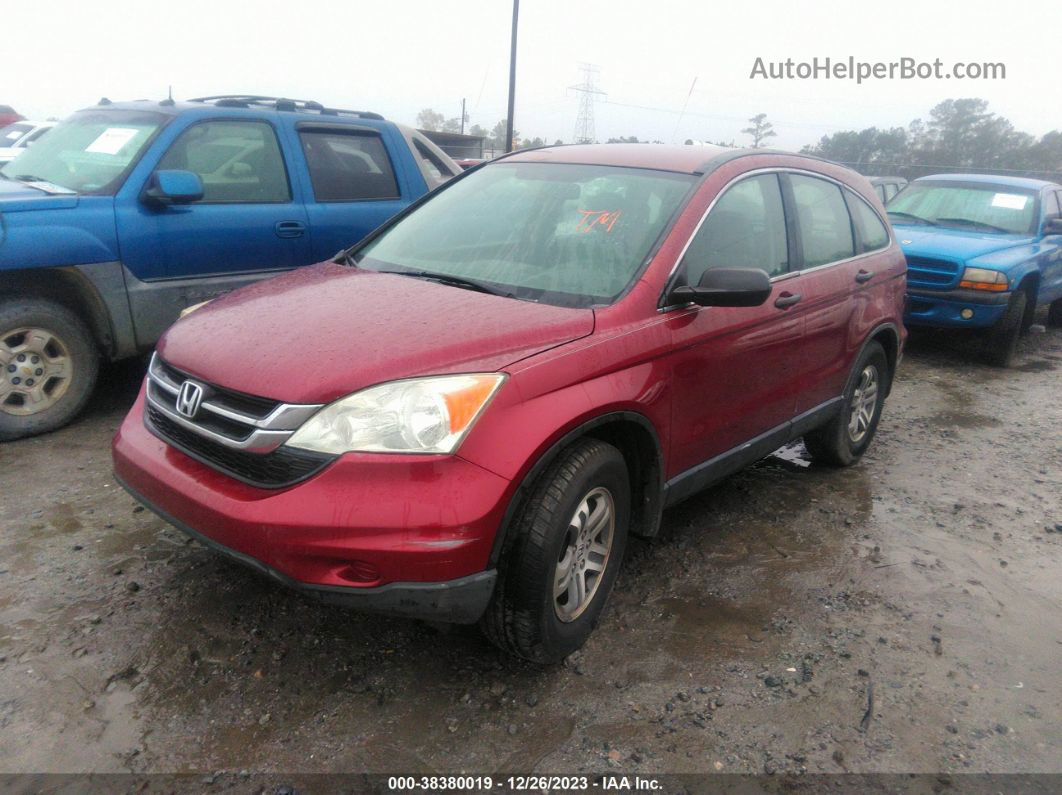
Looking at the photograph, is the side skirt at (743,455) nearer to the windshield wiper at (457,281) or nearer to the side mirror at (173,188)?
the windshield wiper at (457,281)

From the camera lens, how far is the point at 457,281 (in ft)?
10.3

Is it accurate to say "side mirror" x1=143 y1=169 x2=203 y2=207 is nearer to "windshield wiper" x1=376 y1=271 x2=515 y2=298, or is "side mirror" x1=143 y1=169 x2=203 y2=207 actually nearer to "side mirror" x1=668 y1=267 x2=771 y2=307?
"windshield wiper" x1=376 y1=271 x2=515 y2=298

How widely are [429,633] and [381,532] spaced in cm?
88

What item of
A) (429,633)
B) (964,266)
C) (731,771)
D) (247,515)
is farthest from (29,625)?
(964,266)

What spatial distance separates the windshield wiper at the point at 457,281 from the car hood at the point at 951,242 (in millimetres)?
5653

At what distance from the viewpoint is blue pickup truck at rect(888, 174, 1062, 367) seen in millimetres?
7246

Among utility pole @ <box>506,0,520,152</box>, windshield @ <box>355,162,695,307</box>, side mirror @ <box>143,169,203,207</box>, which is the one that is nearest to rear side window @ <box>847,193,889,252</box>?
windshield @ <box>355,162,695,307</box>

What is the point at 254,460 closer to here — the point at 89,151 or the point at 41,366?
the point at 41,366

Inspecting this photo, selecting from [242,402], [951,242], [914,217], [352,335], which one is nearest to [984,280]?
[951,242]

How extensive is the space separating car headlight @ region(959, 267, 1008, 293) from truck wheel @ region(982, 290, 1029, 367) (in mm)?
226

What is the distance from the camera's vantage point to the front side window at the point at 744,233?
10.5 feet

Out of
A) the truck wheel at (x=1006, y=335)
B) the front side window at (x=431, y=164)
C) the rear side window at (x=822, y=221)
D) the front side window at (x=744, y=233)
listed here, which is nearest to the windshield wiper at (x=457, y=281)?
the front side window at (x=744, y=233)

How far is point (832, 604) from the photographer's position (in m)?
3.32

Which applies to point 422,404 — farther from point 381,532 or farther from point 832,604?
point 832,604
